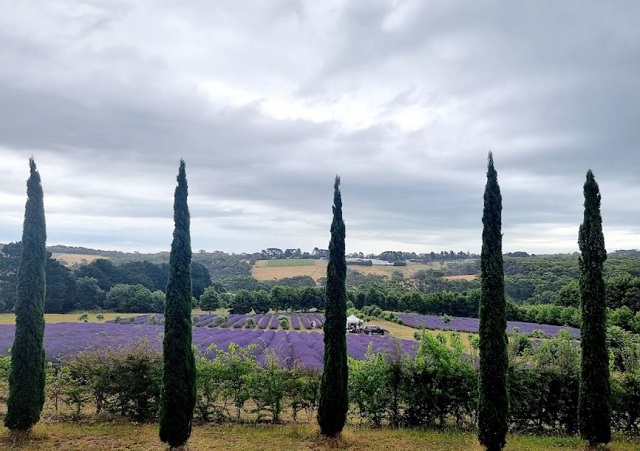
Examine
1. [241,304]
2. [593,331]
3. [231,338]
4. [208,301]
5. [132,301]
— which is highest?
[593,331]

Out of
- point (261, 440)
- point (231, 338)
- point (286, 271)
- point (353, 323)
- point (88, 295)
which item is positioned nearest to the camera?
point (261, 440)

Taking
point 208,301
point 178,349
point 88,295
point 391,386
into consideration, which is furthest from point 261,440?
point 88,295

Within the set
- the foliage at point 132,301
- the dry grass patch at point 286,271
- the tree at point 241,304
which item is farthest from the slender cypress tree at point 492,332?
the dry grass patch at point 286,271

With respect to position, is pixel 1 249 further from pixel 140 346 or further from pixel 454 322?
pixel 454 322

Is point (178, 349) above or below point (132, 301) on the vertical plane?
above

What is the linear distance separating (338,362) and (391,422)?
3.51 metres

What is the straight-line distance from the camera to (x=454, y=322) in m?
51.3

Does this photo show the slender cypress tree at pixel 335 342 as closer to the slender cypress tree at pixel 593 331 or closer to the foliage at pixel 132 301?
the slender cypress tree at pixel 593 331

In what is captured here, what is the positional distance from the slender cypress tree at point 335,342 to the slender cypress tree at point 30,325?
885cm

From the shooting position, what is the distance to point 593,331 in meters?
12.9

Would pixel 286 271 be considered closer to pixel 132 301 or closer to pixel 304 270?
pixel 304 270

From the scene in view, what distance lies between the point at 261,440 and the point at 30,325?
26.6ft

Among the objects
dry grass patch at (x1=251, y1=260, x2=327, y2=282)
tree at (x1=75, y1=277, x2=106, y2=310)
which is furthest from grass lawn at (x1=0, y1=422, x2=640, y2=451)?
dry grass patch at (x1=251, y1=260, x2=327, y2=282)

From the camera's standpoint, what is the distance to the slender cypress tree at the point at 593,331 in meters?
12.4
